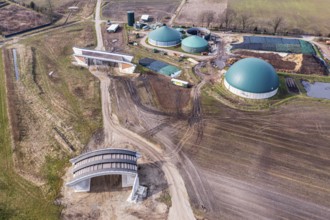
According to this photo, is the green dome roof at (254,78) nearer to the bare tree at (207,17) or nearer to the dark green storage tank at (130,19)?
the bare tree at (207,17)

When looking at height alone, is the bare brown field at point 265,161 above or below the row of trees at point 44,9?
below

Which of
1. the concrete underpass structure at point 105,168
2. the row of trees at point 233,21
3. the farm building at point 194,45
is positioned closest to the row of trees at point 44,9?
the farm building at point 194,45

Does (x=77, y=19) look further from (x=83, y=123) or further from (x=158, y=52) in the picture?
(x=83, y=123)

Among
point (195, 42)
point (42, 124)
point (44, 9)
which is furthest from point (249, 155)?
point (44, 9)

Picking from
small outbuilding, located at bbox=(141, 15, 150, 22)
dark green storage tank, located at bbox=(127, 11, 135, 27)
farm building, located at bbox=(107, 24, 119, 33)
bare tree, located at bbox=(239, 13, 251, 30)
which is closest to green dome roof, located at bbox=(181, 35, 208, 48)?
bare tree, located at bbox=(239, 13, 251, 30)

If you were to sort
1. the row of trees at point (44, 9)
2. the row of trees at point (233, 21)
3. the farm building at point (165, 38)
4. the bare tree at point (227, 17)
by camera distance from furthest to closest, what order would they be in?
the row of trees at point (44, 9) < the bare tree at point (227, 17) < the row of trees at point (233, 21) < the farm building at point (165, 38)

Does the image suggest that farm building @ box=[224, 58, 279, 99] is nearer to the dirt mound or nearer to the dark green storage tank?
the dirt mound

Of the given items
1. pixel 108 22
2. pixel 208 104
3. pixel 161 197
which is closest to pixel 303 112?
pixel 208 104
